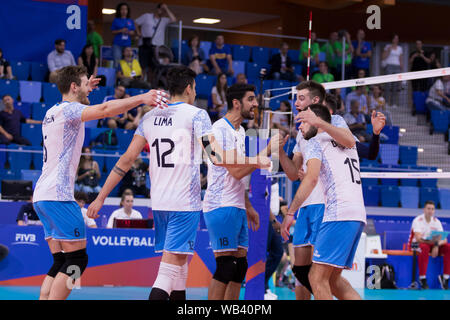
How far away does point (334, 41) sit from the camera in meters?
19.6

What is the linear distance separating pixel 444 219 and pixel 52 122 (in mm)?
11599

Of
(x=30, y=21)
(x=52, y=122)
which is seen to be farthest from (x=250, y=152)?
(x=30, y=21)

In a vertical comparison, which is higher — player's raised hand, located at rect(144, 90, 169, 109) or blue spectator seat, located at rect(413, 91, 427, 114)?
blue spectator seat, located at rect(413, 91, 427, 114)

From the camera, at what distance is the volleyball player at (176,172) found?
553cm

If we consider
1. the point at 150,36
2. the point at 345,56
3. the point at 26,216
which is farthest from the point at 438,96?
the point at 26,216

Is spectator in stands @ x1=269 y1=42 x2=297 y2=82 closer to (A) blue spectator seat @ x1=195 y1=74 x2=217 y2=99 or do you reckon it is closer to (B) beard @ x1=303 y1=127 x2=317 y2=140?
(A) blue spectator seat @ x1=195 y1=74 x2=217 y2=99

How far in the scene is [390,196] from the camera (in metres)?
16.3

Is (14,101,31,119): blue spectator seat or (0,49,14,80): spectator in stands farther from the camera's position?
(0,49,14,80): spectator in stands

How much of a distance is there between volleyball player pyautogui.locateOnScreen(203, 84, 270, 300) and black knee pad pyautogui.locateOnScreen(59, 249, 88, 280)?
1.23m

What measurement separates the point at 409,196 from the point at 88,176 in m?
7.83

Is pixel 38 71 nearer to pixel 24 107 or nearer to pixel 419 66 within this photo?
pixel 24 107

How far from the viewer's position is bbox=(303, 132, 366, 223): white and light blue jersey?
5.75 metres

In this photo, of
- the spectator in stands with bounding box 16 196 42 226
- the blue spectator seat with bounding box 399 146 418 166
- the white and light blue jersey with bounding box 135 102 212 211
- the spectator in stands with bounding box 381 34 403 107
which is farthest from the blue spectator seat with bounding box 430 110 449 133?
the white and light blue jersey with bounding box 135 102 212 211

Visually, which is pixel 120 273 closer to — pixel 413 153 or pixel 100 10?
pixel 413 153
